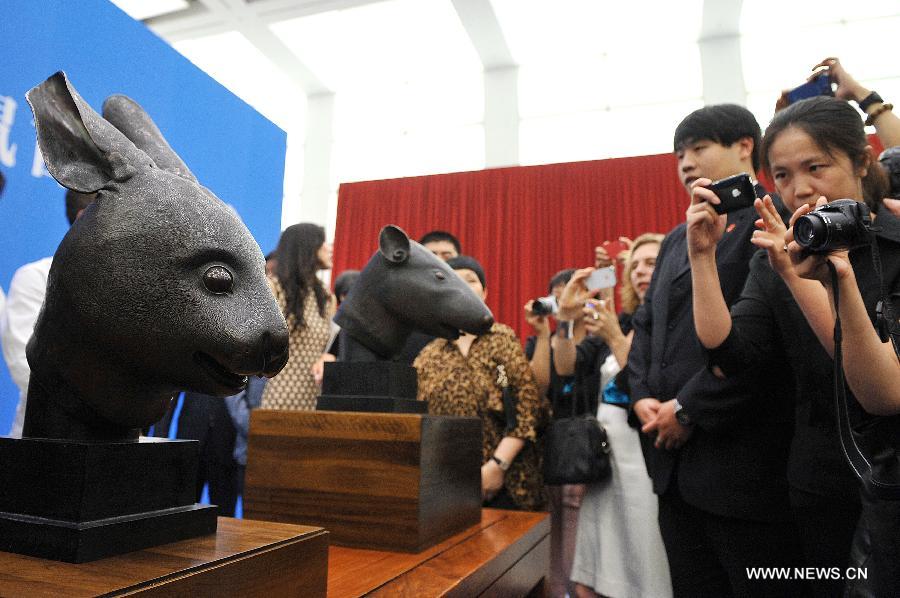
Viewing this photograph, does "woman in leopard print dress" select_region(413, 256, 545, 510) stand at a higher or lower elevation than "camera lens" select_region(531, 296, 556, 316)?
lower

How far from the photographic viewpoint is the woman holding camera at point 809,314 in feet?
3.06

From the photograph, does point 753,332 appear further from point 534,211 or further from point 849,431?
point 534,211

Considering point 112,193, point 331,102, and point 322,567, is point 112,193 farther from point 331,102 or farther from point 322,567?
point 331,102

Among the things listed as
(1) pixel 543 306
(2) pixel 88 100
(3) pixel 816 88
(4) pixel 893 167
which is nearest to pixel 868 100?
(3) pixel 816 88

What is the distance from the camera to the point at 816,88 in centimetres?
143

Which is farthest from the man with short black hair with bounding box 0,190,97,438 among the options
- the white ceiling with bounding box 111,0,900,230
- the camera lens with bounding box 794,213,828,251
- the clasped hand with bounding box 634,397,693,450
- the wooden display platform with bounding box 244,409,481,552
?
the white ceiling with bounding box 111,0,900,230

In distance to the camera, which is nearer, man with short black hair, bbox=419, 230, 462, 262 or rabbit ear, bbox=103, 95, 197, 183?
A: rabbit ear, bbox=103, 95, 197, 183

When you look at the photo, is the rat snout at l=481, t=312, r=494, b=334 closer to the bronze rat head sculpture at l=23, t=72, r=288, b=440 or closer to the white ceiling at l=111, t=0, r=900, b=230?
the bronze rat head sculpture at l=23, t=72, r=288, b=440

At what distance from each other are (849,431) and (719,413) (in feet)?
1.26

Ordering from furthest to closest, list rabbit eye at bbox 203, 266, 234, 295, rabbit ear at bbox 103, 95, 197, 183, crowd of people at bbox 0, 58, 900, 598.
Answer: crowd of people at bbox 0, 58, 900, 598
rabbit ear at bbox 103, 95, 197, 183
rabbit eye at bbox 203, 266, 234, 295

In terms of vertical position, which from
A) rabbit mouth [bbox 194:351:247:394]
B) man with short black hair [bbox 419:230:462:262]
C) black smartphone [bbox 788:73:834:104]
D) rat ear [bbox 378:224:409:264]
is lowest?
rabbit mouth [bbox 194:351:247:394]

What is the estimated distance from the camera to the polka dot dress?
73.1 inches

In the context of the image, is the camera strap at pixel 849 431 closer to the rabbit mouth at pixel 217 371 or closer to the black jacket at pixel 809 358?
the black jacket at pixel 809 358

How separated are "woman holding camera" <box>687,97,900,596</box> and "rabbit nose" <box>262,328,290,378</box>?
72 cm
